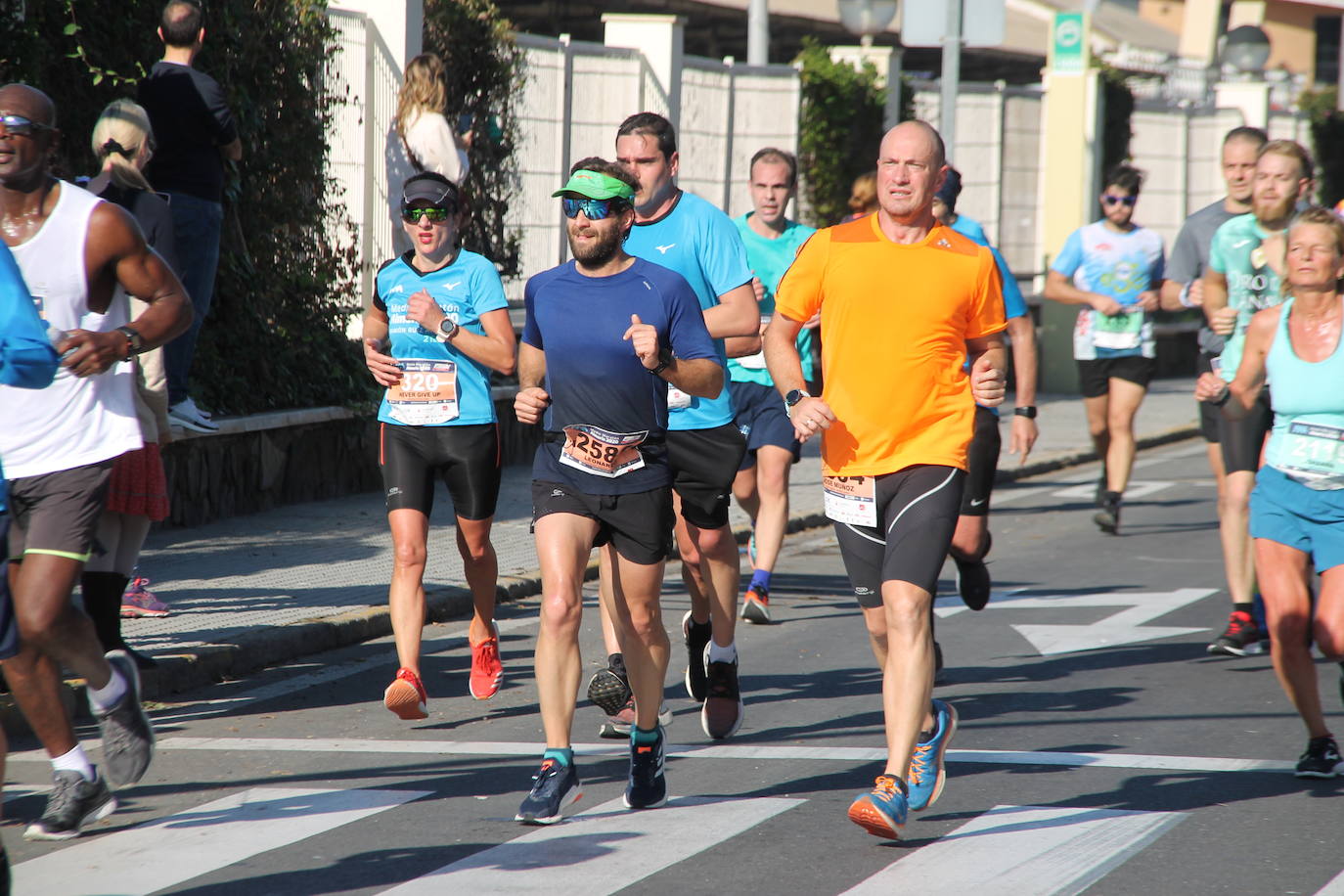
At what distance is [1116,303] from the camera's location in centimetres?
1206

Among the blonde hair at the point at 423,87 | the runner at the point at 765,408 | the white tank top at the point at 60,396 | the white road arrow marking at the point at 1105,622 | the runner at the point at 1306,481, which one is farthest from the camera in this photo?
the blonde hair at the point at 423,87

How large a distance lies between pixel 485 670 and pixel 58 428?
2307 mm

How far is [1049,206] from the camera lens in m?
23.8

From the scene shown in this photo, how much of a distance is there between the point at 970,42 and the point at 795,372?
9.88m

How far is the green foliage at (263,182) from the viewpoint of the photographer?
Result: 417 inches

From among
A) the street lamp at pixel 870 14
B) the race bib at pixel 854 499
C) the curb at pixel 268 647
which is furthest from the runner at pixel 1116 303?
the street lamp at pixel 870 14

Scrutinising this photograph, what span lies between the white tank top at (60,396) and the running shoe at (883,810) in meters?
2.33

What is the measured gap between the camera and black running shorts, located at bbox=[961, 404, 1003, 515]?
27.6ft

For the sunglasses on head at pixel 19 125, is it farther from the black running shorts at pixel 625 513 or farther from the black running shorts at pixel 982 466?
the black running shorts at pixel 982 466

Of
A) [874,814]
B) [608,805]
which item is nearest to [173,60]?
[608,805]

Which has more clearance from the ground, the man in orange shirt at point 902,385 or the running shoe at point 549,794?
the man in orange shirt at point 902,385

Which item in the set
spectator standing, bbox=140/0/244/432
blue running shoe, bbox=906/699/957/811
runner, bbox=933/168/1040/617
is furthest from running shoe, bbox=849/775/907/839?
spectator standing, bbox=140/0/244/432

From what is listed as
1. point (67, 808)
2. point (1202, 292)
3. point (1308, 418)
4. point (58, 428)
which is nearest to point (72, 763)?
point (67, 808)

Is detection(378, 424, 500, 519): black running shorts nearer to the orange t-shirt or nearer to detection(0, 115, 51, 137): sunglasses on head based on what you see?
the orange t-shirt
